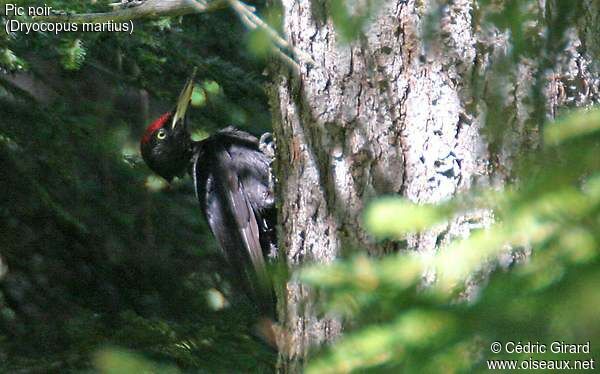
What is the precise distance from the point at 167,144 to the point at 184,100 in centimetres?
58

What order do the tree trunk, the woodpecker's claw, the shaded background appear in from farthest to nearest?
the woodpecker's claw → the shaded background → the tree trunk

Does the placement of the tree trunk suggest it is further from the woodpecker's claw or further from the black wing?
the black wing

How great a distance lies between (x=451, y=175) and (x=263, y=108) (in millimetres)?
2429

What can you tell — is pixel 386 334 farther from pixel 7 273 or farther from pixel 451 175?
pixel 7 273

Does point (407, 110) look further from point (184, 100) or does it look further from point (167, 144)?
point (167, 144)

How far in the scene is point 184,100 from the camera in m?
4.61

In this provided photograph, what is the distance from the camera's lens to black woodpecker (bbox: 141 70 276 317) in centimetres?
491

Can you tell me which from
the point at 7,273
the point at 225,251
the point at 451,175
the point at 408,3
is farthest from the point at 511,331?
the point at 7,273

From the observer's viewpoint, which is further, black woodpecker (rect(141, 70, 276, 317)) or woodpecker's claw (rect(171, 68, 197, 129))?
black woodpecker (rect(141, 70, 276, 317))

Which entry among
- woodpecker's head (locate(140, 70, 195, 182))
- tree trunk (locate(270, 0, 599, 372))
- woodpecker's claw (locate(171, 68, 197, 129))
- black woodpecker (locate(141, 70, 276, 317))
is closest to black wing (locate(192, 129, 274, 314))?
black woodpecker (locate(141, 70, 276, 317))

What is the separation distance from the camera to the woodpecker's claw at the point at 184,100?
14.7ft

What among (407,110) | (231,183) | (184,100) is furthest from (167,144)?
(407,110)

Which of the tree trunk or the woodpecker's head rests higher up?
the woodpecker's head

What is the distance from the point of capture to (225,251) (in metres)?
4.91
